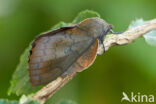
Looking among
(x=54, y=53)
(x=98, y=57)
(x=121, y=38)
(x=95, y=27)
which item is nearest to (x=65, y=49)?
(x=54, y=53)

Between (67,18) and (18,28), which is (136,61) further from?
(18,28)

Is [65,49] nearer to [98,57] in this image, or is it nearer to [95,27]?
[95,27]

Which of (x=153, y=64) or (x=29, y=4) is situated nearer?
(x=153, y=64)

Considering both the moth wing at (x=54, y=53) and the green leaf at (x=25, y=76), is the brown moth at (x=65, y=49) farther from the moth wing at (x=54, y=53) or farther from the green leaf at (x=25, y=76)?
the green leaf at (x=25, y=76)

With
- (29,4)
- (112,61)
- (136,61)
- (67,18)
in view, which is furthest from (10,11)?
(136,61)

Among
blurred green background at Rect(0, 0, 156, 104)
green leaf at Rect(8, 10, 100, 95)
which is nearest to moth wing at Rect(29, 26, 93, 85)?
green leaf at Rect(8, 10, 100, 95)

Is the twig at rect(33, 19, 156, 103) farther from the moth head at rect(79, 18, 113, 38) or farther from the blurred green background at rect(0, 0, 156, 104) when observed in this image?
the blurred green background at rect(0, 0, 156, 104)

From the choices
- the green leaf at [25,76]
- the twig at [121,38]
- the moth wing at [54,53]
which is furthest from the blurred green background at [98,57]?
the twig at [121,38]
